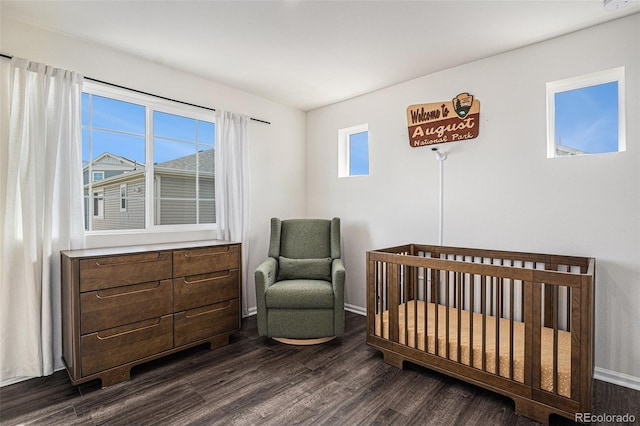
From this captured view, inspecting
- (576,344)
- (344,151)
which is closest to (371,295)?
(576,344)

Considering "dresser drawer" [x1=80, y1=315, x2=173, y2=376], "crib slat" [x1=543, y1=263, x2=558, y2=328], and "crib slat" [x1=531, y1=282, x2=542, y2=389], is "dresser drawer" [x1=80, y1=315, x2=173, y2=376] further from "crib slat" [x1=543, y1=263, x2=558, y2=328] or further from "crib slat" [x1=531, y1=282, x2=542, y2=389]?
"crib slat" [x1=543, y1=263, x2=558, y2=328]

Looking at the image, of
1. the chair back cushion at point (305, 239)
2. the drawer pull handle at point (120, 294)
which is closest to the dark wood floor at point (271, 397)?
the drawer pull handle at point (120, 294)

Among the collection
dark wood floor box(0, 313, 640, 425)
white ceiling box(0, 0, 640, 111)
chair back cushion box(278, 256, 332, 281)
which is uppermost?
white ceiling box(0, 0, 640, 111)

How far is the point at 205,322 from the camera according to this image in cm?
265

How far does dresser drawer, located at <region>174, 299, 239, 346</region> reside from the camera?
250cm

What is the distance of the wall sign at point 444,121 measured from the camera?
2834mm

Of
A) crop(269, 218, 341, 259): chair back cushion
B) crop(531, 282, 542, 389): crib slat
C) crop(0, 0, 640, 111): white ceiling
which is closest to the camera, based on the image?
crop(531, 282, 542, 389): crib slat

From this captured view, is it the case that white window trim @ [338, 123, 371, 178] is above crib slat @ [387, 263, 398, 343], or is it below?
above

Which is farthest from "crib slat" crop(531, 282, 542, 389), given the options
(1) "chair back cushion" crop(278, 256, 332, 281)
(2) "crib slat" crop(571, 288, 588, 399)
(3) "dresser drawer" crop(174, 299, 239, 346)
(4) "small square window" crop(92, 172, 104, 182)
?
(4) "small square window" crop(92, 172, 104, 182)

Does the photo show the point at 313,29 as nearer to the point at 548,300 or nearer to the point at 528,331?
the point at 528,331

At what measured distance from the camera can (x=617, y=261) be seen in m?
2.18

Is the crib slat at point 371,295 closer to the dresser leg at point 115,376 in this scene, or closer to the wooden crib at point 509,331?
the wooden crib at point 509,331

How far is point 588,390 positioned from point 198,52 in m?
3.42

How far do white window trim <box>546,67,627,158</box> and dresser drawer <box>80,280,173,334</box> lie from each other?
3.15 metres
